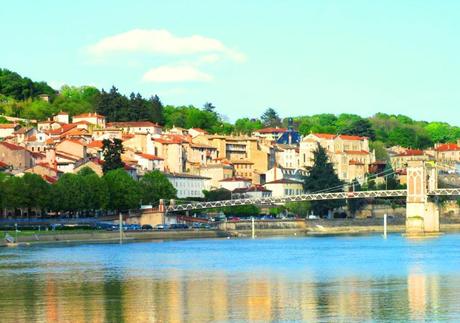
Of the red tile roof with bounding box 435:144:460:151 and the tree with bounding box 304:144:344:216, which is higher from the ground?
the red tile roof with bounding box 435:144:460:151

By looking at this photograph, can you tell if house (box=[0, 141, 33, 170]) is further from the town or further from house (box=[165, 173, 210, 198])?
house (box=[165, 173, 210, 198])

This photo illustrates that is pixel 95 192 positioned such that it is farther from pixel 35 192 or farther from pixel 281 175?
pixel 281 175

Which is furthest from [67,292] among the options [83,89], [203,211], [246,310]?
[83,89]

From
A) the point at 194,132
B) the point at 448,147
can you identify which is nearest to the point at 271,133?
the point at 194,132

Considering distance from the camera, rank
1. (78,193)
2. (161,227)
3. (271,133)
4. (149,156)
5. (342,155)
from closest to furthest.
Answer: (78,193)
(161,227)
(149,156)
(342,155)
(271,133)

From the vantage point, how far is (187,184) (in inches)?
4643

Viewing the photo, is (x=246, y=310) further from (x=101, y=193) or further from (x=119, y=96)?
(x=119, y=96)

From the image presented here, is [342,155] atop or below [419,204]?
atop

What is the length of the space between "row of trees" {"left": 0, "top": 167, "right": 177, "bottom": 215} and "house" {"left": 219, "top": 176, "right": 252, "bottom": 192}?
22.9 metres

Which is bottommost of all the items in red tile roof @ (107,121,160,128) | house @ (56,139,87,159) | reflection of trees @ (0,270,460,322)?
reflection of trees @ (0,270,460,322)

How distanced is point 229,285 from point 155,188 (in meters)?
58.8

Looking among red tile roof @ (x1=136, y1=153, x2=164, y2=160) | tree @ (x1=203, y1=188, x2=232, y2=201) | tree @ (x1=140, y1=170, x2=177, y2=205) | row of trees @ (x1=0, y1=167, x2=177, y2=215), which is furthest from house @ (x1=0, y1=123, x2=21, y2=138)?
row of trees @ (x1=0, y1=167, x2=177, y2=215)

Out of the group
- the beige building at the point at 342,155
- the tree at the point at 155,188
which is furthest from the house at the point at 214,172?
the tree at the point at 155,188

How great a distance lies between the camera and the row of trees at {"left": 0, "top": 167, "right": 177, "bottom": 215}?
83.9 meters
